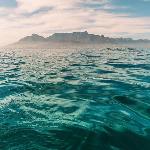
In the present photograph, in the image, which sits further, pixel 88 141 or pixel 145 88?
pixel 145 88

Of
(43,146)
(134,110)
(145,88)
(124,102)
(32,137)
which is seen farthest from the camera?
(145,88)

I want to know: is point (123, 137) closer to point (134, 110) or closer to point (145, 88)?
point (134, 110)

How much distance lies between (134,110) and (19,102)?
3923 mm

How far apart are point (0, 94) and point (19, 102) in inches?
86.6

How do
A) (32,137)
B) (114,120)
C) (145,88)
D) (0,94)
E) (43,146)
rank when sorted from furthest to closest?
(145,88)
(0,94)
(114,120)
(32,137)
(43,146)

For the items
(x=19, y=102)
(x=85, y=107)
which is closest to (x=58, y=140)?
(x=85, y=107)

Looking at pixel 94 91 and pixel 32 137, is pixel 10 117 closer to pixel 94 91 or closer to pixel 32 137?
pixel 32 137

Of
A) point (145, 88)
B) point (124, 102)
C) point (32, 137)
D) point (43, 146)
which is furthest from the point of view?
point (145, 88)

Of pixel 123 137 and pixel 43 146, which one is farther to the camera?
pixel 123 137

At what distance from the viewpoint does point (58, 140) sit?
7270 mm

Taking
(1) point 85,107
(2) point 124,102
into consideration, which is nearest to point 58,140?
(1) point 85,107

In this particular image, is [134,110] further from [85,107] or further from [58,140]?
[58,140]

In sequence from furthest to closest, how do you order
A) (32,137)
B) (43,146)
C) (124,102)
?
(124,102)
(32,137)
(43,146)

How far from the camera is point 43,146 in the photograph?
6.89 m
